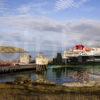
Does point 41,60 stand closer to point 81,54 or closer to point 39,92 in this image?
point 81,54

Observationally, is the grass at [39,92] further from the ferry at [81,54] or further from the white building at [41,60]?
the ferry at [81,54]

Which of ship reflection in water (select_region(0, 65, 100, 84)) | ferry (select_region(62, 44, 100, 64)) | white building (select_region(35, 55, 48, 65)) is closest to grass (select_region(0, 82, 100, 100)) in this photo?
ship reflection in water (select_region(0, 65, 100, 84))

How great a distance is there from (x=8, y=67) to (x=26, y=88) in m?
82.8

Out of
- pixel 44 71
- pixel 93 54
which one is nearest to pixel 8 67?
pixel 44 71

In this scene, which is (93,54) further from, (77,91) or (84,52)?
(77,91)

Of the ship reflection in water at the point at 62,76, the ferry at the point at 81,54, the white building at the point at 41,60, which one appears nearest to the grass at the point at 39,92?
the ship reflection in water at the point at 62,76

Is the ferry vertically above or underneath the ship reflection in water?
above

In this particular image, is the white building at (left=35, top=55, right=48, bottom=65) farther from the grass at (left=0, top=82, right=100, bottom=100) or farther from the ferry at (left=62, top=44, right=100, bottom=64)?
the grass at (left=0, top=82, right=100, bottom=100)

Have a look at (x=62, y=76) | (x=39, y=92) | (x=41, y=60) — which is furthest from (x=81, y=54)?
(x=39, y=92)

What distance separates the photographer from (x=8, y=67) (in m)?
114

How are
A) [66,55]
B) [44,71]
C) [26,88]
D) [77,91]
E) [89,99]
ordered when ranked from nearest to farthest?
[89,99] < [77,91] < [26,88] < [44,71] < [66,55]

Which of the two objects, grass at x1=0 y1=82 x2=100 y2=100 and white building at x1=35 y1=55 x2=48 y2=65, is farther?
white building at x1=35 y1=55 x2=48 y2=65

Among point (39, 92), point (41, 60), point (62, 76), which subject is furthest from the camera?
point (41, 60)

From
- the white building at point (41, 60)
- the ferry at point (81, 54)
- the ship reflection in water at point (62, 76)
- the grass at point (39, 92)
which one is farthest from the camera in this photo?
the ferry at point (81, 54)
